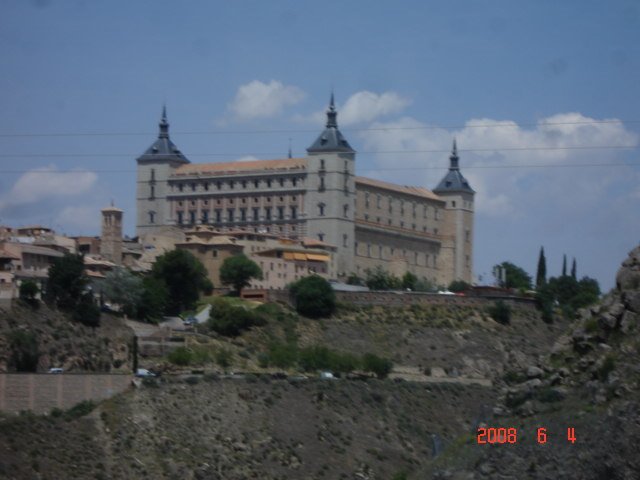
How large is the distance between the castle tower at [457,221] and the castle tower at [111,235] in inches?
1647

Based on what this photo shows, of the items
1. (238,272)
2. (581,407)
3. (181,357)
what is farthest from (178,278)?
(581,407)

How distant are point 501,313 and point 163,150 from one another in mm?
49625

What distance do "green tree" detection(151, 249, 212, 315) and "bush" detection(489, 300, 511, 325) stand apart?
2081cm

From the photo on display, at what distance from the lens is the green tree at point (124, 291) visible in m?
103

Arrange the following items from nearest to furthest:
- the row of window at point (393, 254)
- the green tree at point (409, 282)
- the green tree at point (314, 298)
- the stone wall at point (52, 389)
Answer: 1. the stone wall at point (52, 389)
2. the green tree at point (314, 298)
3. the green tree at point (409, 282)
4. the row of window at point (393, 254)

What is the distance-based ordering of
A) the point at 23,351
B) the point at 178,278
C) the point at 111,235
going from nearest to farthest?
1. the point at 23,351
2. the point at 178,278
3. the point at 111,235

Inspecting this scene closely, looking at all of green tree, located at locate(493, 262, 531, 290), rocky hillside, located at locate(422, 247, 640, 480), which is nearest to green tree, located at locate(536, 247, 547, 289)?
green tree, located at locate(493, 262, 531, 290)

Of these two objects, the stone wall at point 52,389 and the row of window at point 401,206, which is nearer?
the stone wall at point 52,389

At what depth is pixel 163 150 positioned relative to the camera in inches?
6329

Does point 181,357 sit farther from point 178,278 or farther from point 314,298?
point 314,298

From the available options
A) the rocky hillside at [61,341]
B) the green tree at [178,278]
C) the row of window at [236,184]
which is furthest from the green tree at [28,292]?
the row of window at [236,184]

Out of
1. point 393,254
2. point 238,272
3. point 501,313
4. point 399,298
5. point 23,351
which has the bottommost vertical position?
point 23,351

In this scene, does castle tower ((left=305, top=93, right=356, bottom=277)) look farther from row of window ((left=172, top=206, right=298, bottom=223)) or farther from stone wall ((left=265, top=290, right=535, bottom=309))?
stone wall ((left=265, top=290, right=535, bottom=309))
